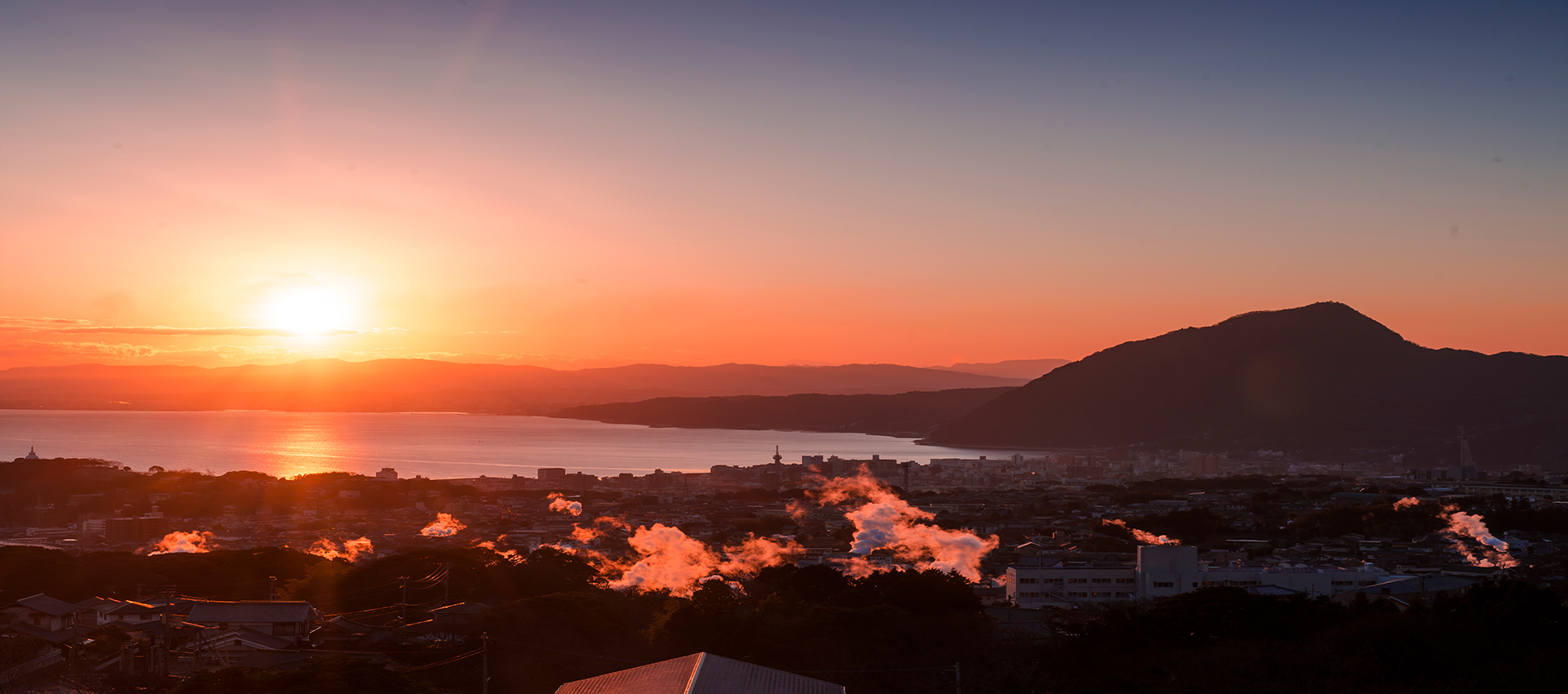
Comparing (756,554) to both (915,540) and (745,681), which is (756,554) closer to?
(915,540)

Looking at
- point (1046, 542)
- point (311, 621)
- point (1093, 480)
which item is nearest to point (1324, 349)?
point (1093, 480)

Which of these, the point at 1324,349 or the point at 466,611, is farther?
the point at 1324,349

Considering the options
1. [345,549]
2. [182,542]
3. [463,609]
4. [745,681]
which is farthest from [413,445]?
[745,681]

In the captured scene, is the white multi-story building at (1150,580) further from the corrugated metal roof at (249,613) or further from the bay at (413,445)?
the bay at (413,445)

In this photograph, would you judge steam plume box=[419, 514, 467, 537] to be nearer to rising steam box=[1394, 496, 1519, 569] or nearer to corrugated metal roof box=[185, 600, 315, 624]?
corrugated metal roof box=[185, 600, 315, 624]

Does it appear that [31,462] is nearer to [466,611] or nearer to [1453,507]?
[466,611]
